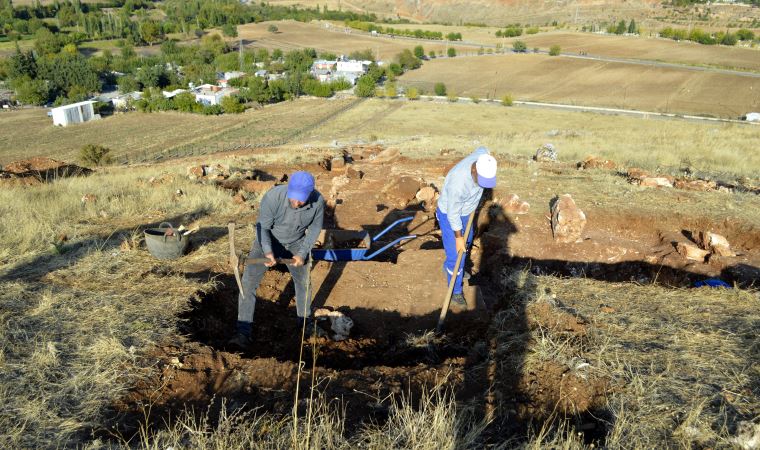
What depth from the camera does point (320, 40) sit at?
89.2 meters

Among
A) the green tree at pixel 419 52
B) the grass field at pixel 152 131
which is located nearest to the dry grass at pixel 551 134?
the grass field at pixel 152 131

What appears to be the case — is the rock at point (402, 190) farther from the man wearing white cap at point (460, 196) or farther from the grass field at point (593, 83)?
the grass field at point (593, 83)

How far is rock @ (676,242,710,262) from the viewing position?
6.81 metres

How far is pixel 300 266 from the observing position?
4.66m

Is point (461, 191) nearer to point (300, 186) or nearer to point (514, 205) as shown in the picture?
point (300, 186)

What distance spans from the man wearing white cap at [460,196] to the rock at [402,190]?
4.33m

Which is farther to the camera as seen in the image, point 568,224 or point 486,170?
point 568,224

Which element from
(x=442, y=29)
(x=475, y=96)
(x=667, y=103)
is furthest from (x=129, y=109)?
(x=442, y=29)

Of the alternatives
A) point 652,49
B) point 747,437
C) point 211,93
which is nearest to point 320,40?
point 211,93

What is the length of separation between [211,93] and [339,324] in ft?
183

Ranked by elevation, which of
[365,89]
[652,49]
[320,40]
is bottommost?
[365,89]

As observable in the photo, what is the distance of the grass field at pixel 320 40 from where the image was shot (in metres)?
81.4

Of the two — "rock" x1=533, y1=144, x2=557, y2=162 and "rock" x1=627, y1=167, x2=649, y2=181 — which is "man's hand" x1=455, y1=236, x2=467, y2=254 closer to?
"rock" x1=627, y1=167, x2=649, y2=181

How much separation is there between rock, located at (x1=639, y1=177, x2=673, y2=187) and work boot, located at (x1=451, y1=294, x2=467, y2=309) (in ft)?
20.3
